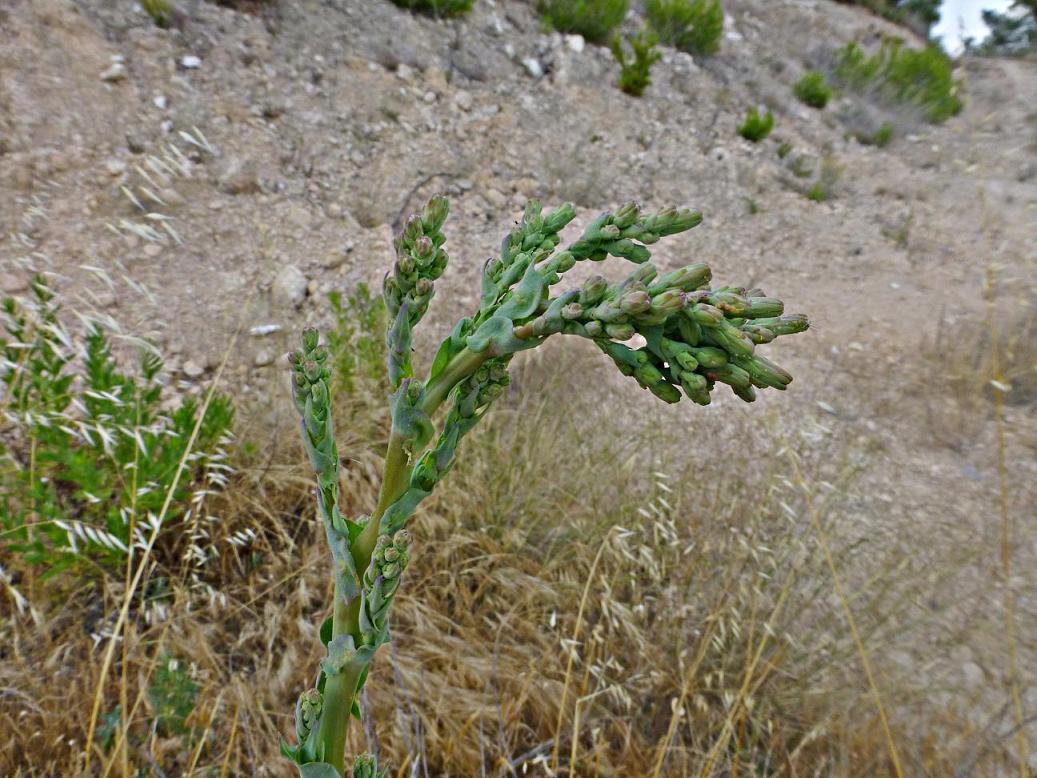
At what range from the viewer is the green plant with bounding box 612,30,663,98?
22.5 ft

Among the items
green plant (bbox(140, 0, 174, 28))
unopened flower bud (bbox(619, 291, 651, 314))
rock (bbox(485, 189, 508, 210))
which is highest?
unopened flower bud (bbox(619, 291, 651, 314))

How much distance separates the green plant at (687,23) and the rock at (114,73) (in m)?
5.62

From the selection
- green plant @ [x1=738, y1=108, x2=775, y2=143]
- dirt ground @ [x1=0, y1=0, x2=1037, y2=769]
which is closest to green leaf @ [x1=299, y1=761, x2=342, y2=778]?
dirt ground @ [x1=0, y1=0, x2=1037, y2=769]

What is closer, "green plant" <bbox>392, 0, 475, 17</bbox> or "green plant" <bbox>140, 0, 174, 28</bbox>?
"green plant" <bbox>140, 0, 174, 28</bbox>

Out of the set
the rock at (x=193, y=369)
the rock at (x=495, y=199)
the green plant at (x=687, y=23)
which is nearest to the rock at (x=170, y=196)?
the rock at (x=193, y=369)

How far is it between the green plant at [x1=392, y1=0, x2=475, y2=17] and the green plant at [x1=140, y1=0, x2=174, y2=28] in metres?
2.01

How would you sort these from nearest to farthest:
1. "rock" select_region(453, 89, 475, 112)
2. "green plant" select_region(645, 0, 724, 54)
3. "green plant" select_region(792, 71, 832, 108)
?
"rock" select_region(453, 89, 475, 112)
"green plant" select_region(645, 0, 724, 54)
"green plant" select_region(792, 71, 832, 108)

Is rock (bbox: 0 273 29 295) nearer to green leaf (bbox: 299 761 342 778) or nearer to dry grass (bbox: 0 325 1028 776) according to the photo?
dry grass (bbox: 0 325 1028 776)

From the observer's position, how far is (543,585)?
8.63 ft

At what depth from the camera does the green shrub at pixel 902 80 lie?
9.26 metres

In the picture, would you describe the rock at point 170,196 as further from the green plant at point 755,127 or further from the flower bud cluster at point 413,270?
the green plant at point 755,127

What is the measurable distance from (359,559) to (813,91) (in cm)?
931

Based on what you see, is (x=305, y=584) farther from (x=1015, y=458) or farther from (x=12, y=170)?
(x=1015, y=458)

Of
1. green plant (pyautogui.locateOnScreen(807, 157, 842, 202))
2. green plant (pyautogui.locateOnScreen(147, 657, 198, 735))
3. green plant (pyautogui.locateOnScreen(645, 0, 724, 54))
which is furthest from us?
green plant (pyautogui.locateOnScreen(645, 0, 724, 54))
